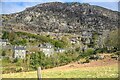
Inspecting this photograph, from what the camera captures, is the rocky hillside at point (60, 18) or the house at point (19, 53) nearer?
the house at point (19, 53)

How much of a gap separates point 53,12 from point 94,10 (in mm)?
8983

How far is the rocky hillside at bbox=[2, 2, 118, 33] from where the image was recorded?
59375 mm

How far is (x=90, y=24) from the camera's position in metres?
60.2

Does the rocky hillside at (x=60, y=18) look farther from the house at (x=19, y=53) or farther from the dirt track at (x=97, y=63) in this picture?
the dirt track at (x=97, y=63)

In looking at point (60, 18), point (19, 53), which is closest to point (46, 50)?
point (19, 53)

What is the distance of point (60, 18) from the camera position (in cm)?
6594

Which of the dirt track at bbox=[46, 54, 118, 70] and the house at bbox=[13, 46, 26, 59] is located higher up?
the house at bbox=[13, 46, 26, 59]

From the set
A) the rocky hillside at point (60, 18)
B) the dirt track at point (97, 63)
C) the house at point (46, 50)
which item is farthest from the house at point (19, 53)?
the rocky hillside at point (60, 18)

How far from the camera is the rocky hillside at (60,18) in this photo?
195 feet

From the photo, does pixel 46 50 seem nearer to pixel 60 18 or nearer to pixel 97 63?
pixel 97 63

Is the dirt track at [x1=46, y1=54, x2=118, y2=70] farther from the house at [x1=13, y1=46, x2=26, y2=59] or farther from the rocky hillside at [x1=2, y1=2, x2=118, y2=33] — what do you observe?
the rocky hillside at [x1=2, y1=2, x2=118, y2=33]

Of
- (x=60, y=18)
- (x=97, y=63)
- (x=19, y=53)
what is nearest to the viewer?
(x=97, y=63)

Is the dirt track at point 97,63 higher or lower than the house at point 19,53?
lower

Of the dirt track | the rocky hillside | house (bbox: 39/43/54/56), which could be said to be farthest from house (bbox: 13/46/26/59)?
the rocky hillside
